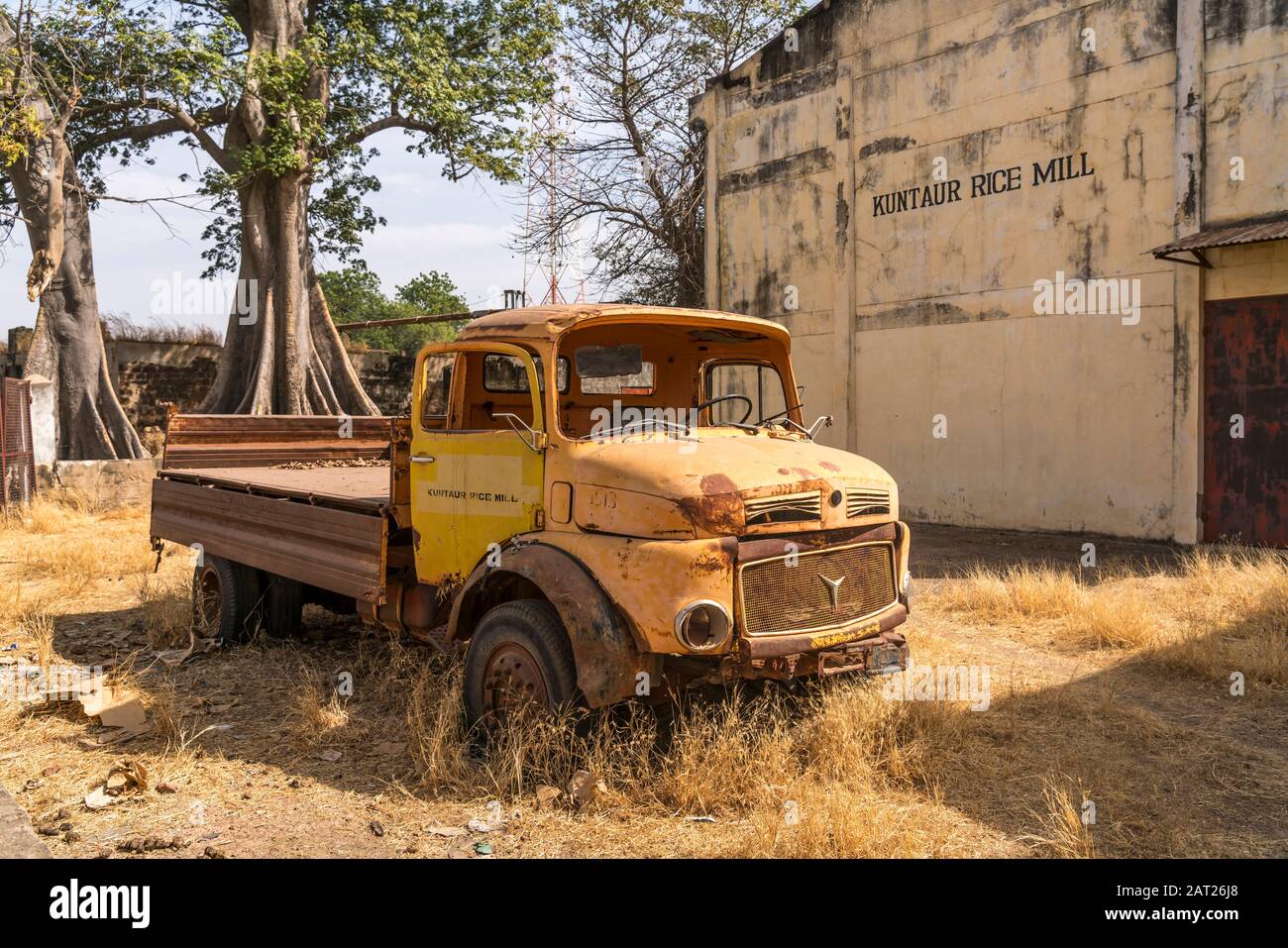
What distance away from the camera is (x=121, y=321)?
71.4 feet

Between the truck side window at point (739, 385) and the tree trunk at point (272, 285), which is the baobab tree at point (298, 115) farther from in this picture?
the truck side window at point (739, 385)

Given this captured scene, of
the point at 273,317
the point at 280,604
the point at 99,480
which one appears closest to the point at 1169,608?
the point at 280,604

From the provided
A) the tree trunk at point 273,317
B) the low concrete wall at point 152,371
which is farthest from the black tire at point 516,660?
the low concrete wall at point 152,371

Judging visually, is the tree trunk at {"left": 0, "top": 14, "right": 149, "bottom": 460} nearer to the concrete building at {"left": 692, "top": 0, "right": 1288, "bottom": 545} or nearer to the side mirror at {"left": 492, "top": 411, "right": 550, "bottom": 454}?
the concrete building at {"left": 692, "top": 0, "right": 1288, "bottom": 545}

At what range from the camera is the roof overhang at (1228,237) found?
10656 mm

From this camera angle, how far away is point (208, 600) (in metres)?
8.20

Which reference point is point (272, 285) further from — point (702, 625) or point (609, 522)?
point (702, 625)

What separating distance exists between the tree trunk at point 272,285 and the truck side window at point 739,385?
13707 mm

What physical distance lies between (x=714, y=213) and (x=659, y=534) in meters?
14.3

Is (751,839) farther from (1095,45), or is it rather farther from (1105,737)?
(1095,45)

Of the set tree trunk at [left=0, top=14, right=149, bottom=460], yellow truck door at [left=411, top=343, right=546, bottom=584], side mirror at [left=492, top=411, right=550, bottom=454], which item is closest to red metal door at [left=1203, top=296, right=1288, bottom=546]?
yellow truck door at [left=411, top=343, right=546, bottom=584]

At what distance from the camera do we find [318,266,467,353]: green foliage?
181 feet

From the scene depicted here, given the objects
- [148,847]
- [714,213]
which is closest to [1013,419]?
[714,213]

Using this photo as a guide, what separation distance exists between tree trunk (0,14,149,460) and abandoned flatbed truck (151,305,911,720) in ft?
41.8
